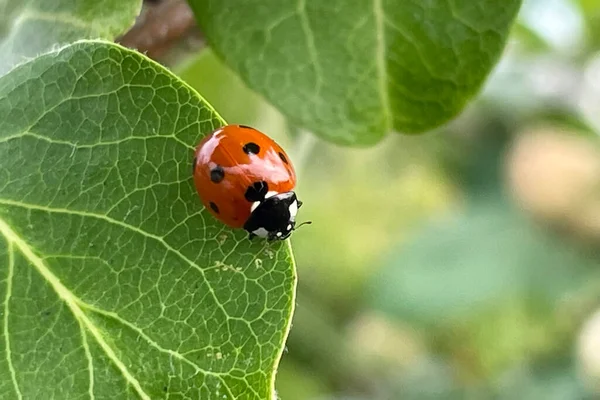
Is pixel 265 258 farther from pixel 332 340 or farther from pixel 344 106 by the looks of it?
pixel 332 340

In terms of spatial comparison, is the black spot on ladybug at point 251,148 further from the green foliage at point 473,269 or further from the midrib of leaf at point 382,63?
the green foliage at point 473,269

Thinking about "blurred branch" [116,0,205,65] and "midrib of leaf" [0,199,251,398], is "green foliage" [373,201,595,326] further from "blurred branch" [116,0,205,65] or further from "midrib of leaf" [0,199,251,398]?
"midrib of leaf" [0,199,251,398]

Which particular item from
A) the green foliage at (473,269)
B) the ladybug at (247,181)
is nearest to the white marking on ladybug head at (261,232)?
the ladybug at (247,181)

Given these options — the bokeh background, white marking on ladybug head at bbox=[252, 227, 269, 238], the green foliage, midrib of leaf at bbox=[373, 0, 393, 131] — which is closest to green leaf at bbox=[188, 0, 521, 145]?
midrib of leaf at bbox=[373, 0, 393, 131]

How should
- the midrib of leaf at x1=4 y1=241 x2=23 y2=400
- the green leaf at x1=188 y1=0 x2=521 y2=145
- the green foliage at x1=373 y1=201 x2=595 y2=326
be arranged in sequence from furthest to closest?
the green foliage at x1=373 y1=201 x2=595 y2=326
the green leaf at x1=188 y1=0 x2=521 y2=145
the midrib of leaf at x1=4 y1=241 x2=23 y2=400

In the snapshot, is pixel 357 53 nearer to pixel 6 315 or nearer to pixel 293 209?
pixel 293 209

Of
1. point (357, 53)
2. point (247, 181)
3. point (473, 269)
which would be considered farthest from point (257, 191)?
point (473, 269)
